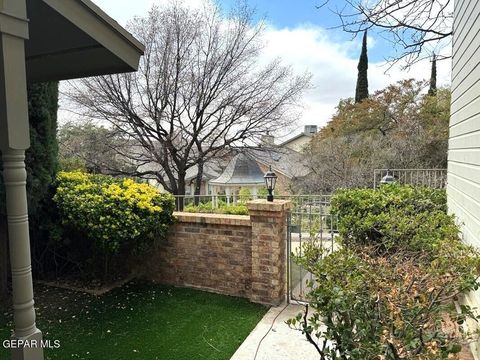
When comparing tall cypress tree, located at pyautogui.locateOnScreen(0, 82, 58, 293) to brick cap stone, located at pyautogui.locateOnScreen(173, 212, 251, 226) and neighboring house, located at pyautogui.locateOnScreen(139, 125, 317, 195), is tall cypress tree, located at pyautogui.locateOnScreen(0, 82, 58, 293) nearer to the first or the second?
brick cap stone, located at pyautogui.locateOnScreen(173, 212, 251, 226)

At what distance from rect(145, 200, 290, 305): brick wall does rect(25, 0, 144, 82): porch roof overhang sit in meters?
2.55

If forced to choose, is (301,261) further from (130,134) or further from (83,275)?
(130,134)

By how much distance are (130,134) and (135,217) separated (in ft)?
27.5

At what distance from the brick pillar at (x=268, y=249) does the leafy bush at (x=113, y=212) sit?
1345mm

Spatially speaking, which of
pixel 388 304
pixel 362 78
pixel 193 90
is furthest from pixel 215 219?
pixel 362 78

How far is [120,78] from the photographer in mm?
11320

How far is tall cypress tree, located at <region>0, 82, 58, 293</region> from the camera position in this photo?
428cm

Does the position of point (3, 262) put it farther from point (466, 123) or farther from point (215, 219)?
point (466, 123)

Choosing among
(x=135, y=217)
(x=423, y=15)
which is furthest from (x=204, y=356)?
(x=423, y=15)

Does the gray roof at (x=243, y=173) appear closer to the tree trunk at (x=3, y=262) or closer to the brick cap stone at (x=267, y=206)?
the brick cap stone at (x=267, y=206)

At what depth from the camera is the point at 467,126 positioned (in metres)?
3.68

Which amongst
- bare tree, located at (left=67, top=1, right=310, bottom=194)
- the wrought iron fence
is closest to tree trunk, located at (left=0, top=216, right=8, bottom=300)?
bare tree, located at (left=67, top=1, right=310, bottom=194)

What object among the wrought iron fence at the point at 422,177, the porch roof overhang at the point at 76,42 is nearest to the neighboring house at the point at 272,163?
the wrought iron fence at the point at 422,177

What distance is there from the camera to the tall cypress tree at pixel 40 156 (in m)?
4.28
